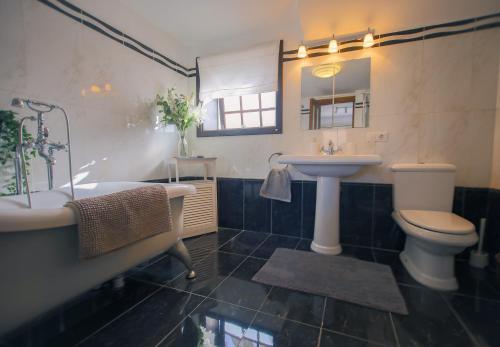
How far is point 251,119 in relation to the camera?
8.00 feet

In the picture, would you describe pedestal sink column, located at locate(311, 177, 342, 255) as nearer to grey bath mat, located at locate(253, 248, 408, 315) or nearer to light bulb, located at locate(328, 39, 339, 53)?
grey bath mat, located at locate(253, 248, 408, 315)

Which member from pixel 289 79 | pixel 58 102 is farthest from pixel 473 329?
pixel 58 102

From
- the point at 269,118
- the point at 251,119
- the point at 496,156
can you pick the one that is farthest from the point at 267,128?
the point at 496,156

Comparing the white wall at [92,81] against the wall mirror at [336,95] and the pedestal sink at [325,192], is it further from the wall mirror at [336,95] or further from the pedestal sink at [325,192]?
the wall mirror at [336,95]

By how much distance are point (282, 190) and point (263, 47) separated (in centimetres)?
148

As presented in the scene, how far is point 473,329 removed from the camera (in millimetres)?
1016

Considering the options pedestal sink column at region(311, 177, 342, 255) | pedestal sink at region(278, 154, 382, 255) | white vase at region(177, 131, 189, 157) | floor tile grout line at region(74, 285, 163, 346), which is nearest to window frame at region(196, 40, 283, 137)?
white vase at region(177, 131, 189, 157)

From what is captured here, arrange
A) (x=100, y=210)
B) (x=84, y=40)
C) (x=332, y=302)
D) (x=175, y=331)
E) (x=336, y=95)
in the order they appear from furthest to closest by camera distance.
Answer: (x=336, y=95) → (x=84, y=40) → (x=332, y=302) → (x=175, y=331) → (x=100, y=210)

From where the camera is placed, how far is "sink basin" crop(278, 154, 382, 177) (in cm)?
152

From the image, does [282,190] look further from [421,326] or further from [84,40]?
[84,40]

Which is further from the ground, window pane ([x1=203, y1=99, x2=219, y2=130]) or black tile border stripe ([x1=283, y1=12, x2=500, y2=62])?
black tile border stripe ([x1=283, y1=12, x2=500, y2=62])

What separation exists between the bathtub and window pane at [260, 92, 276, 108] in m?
1.91

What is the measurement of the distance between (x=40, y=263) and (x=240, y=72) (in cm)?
217

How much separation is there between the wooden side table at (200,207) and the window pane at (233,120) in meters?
0.53
